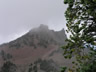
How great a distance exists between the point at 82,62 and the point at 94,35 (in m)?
2.57

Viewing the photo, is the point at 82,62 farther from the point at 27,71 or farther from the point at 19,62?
the point at 19,62

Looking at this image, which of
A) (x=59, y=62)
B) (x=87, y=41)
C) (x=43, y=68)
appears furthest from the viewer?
(x=59, y=62)

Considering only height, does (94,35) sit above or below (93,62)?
above

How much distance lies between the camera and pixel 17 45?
191m

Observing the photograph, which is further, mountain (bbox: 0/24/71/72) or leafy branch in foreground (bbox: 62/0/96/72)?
mountain (bbox: 0/24/71/72)

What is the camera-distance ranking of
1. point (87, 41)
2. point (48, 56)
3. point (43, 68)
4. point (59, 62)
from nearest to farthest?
point (87, 41) → point (43, 68) → point (59, 62) → point (48, 56)

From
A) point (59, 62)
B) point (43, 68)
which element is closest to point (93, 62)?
point (43, 68)

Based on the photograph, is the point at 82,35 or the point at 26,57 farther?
the point at 26,57

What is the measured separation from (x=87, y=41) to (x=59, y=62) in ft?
528

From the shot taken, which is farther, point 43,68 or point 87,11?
point 43,68

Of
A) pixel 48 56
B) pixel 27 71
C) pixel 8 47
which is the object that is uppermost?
pixel 8 47

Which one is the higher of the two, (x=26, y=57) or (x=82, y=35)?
(x=26, y=57)

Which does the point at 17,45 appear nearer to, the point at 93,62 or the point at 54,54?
the point at 54,54

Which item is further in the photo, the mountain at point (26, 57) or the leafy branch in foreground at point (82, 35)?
the mountain at point (26, 57)
